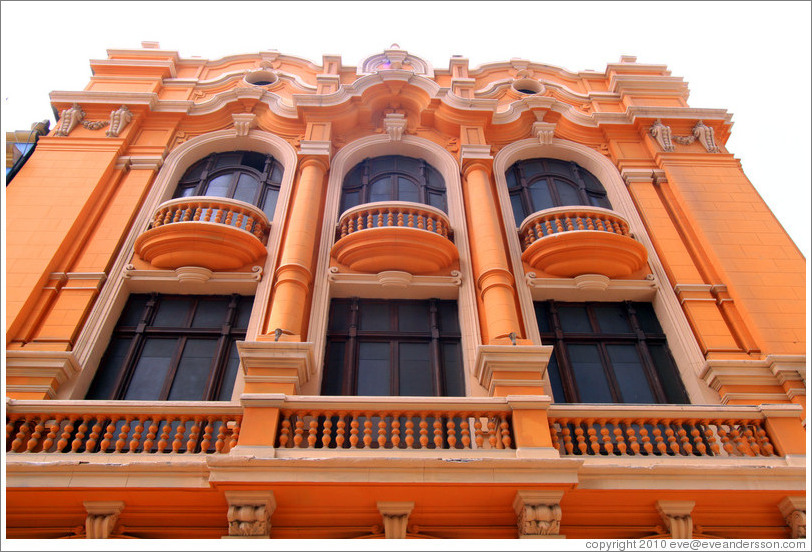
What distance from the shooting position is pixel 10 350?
896 cm

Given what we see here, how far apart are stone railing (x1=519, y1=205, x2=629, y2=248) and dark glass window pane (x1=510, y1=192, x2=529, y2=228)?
90 centimetres

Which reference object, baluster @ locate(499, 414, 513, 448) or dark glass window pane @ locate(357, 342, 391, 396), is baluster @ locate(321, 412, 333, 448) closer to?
dark glass window pane @ locate(357, 342, 391, 396)

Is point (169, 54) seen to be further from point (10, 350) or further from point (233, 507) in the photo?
point (233, 507)

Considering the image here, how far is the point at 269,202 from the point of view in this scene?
1329 centimetres

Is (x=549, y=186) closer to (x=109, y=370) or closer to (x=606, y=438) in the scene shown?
(x=606, y=438)

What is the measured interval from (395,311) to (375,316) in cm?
39

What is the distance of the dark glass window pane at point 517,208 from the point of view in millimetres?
13133

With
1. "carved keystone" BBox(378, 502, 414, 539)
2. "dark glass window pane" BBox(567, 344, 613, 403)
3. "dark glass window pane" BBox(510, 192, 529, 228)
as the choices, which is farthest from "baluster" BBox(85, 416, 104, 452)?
"dark glass window pane" BBox(510, 192, 529, 228)

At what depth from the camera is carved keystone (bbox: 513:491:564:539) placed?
6.74 m

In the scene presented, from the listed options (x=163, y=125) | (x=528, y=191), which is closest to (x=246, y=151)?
(x=163, y=125)

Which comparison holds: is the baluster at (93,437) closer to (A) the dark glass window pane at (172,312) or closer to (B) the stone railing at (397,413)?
(B) the stone railing at (397,413)

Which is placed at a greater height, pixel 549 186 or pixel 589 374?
pixel 549 186

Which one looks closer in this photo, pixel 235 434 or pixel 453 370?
pixel 235 434

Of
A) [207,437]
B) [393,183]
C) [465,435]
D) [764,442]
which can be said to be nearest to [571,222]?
[393,183]
